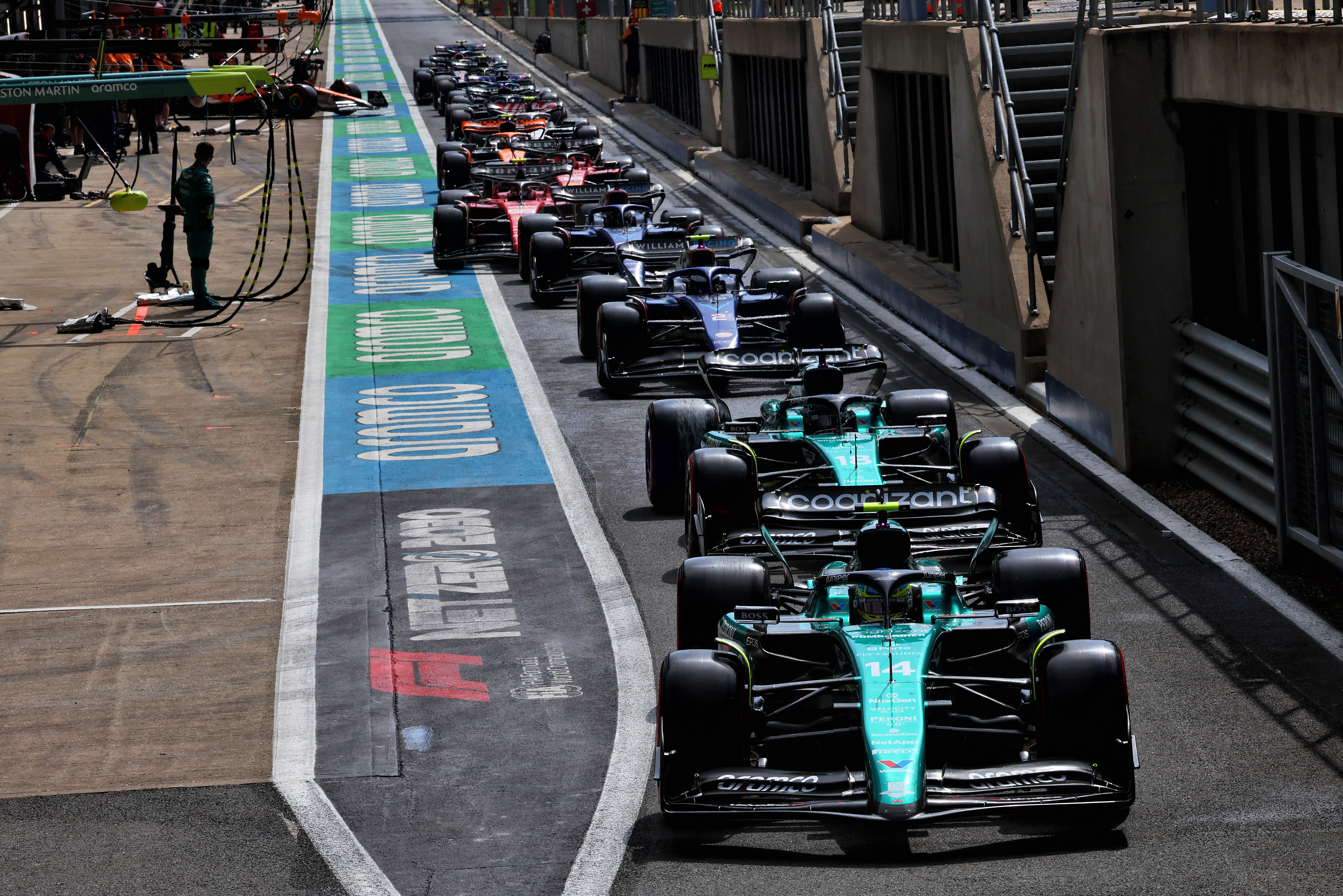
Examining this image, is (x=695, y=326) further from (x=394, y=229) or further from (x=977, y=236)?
(x=394, y=229)

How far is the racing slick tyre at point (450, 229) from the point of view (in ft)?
81.4

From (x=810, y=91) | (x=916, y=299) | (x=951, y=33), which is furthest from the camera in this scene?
(x=810, y=91)

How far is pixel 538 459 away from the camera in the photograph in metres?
14.7

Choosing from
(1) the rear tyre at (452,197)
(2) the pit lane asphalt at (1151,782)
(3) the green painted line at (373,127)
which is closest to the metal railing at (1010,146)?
(2) the pit lane asphalt at (1151,782)

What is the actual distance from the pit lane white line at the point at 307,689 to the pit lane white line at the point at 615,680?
0.84 meters

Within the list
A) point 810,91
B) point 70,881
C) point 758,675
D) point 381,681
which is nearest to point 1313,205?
point 758,675

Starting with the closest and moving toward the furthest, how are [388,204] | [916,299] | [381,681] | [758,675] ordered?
[758,675]
[381,681]
[916,299]
[388,204]

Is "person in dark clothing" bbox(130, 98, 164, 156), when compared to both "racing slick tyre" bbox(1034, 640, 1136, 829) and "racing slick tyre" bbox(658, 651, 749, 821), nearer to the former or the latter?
"racing slick tyre" bbox(658, 651, 749, 821)

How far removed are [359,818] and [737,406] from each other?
29.7ft

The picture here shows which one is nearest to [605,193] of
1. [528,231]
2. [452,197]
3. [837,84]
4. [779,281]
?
[528,231]

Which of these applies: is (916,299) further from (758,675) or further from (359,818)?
(359,818)

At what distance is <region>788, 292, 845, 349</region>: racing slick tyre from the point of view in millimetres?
16781

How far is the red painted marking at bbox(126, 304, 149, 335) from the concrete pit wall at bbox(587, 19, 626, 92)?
3029 centimetres

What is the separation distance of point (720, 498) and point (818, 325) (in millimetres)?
6412
